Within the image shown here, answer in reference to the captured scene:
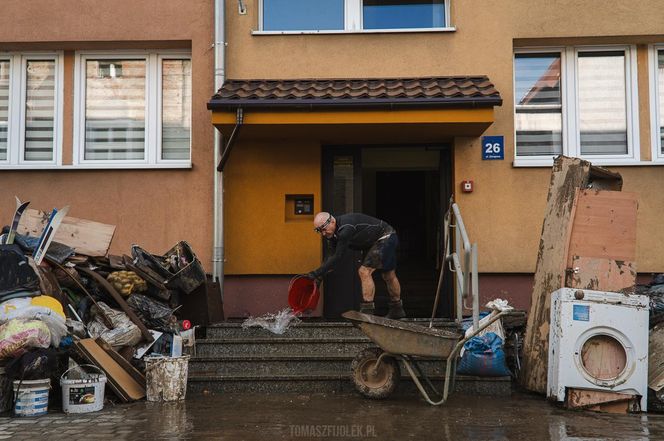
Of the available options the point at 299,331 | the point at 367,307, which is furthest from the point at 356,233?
the point at 299,331

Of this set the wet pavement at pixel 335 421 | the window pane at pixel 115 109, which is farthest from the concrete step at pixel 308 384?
the window pane at pixel 115 109

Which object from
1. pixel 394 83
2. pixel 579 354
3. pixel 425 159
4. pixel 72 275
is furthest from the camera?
pixel 425 159

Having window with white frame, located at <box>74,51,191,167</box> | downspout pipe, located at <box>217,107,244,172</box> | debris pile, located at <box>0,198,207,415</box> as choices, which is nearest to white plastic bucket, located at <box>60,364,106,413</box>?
debris pile, located at <box>0,198,207,415</box>

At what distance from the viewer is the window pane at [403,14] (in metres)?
9.73

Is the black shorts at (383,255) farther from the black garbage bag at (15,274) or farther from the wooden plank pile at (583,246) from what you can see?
the black garbage bag at (15,274)

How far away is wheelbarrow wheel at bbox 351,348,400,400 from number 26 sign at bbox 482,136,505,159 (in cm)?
372

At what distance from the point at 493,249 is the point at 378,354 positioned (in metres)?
3.19

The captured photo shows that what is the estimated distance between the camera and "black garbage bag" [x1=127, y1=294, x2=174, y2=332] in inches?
308

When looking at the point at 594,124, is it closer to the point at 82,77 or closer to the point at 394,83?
the point at 394,83

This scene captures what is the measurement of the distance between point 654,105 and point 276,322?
599 centimetres

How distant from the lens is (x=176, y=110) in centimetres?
974

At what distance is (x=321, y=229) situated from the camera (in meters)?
8.12

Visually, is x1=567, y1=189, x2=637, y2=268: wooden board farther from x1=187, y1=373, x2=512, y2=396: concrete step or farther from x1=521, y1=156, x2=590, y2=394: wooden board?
x1=187, y1=373, x2=512, y2=396: concrete step

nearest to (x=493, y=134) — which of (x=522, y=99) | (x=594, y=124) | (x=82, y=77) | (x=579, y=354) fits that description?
(x=522, y=99)
